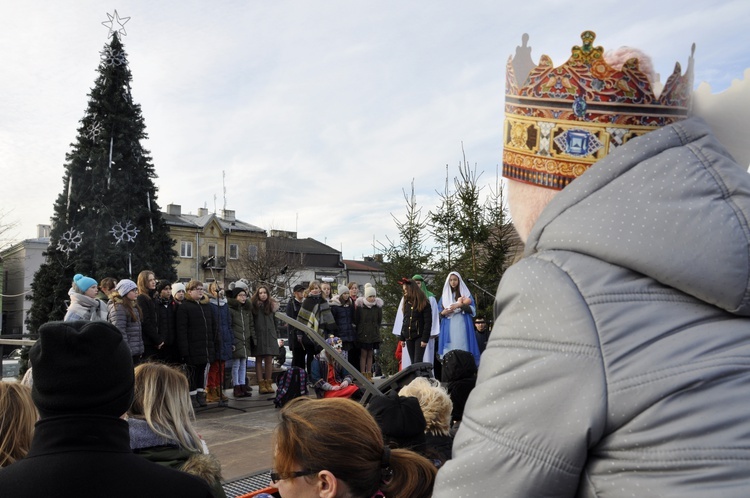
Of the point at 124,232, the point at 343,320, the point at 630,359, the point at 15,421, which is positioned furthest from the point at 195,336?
the point at 630,359

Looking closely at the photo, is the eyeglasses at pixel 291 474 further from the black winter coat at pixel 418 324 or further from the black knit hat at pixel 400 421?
the black winter coat at pixel 418 324

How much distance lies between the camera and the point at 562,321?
1.13 meters

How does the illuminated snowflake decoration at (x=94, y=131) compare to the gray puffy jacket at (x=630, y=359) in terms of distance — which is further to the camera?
the illuminated snowflake decoration at (x=94, y=131)

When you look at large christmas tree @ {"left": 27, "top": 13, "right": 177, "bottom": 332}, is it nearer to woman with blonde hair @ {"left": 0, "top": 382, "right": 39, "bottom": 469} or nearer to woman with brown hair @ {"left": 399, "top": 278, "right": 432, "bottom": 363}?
woman with brown hair @ {"left": 399, "top": 278, "right": 432, "bottom": 363}

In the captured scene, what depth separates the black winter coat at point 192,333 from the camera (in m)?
10.1

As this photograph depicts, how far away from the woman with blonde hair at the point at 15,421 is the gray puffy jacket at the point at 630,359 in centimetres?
230

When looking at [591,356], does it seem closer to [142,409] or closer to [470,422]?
[470,422]

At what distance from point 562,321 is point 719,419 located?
0.27m

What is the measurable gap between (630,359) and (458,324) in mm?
10413

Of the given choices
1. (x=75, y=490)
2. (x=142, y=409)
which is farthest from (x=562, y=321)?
(x=142, y=409)

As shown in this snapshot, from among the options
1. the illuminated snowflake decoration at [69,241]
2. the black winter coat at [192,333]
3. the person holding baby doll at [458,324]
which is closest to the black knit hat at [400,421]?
the black winter coat at [192,333]

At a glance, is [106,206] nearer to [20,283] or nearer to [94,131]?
[94,131]

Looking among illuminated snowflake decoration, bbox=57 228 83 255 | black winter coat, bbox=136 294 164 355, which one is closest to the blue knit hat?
black winter coat, bbox=136 294 164 355

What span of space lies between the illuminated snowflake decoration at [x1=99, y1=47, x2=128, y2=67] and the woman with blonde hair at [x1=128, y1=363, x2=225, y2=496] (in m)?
14.2
